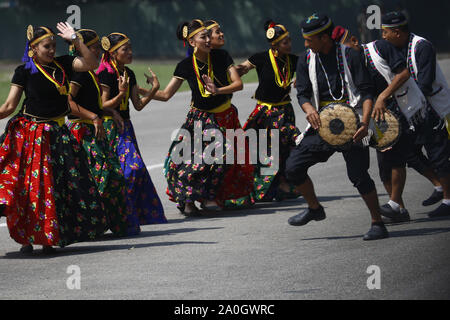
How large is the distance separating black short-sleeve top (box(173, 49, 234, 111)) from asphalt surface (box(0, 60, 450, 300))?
46.9 inches

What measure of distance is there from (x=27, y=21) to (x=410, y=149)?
4408 cm

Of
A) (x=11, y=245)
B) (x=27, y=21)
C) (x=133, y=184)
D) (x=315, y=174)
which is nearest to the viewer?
(x=11, y=245)

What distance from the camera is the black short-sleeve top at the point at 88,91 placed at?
9.85 metres

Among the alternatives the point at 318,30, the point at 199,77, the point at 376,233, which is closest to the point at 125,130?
the point at 199,77

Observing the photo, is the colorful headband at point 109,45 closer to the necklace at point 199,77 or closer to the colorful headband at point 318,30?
the necklace at point 199,77

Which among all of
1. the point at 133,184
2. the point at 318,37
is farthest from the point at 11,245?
the point at 318,37

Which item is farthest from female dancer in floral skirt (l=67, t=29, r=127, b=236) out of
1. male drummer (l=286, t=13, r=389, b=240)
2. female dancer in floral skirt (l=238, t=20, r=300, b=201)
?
female dancer in floral skirt (l=238, t=20, r=300, b=201)

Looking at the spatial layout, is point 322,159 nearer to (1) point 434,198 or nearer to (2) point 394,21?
(2) point 394,21

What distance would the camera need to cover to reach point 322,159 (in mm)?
A: 9078

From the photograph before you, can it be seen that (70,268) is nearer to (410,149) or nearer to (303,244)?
(303,244)

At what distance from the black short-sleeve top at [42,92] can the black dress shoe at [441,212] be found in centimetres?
361

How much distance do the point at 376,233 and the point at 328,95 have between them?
121cm

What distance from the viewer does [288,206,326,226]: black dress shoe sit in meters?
9.23

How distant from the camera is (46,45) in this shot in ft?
29.2
